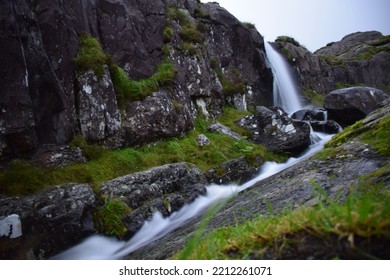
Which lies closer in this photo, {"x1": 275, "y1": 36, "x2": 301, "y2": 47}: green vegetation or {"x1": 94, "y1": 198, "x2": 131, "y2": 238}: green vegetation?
{"x1": 94, "y1": 198, "x2": 131, "y2": 238}: green vegetation

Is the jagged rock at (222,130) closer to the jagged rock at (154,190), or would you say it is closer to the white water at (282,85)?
the jagged rock at (154,190)

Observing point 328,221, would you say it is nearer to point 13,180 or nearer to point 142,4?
point 13,180

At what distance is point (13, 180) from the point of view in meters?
5.40

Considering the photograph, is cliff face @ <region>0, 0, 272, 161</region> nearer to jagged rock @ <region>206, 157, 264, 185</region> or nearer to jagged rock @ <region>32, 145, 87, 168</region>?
jagged rock @ <region>32, 145, 87, 168</region>

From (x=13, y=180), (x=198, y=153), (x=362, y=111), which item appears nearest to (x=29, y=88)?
(x=13, y=180)

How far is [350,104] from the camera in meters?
14.1

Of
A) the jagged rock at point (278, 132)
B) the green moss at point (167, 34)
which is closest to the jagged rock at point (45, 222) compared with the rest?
the jagged rock at point (278, 132)

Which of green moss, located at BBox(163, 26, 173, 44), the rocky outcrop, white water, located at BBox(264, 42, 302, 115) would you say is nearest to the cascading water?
the rocky outcrop

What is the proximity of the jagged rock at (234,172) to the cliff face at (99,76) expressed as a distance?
209 cm

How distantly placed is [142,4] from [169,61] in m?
2.75

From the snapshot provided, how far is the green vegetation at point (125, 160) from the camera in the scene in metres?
5.50

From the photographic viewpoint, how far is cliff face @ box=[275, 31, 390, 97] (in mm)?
23141

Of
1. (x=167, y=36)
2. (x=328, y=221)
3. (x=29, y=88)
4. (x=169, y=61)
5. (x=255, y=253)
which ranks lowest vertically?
(x=255, y=253)

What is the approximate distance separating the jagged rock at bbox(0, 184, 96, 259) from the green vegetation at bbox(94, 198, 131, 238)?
0.16 m
